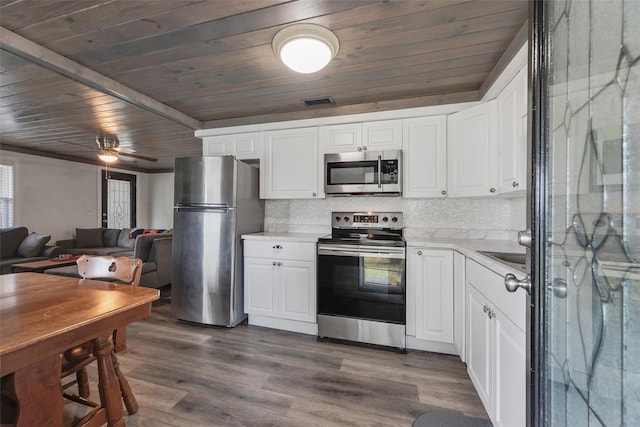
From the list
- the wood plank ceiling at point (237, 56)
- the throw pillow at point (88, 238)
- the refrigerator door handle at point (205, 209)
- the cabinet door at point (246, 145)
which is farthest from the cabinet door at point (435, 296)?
the throw pillow at point (88, 238)

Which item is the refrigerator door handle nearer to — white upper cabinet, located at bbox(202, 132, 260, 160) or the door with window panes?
white upper cabinet, located at bbox(202, 132, 260, 160)

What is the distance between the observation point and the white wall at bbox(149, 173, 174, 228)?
731 centimetres

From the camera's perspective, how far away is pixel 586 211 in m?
0.61

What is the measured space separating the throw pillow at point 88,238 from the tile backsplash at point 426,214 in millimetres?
4368

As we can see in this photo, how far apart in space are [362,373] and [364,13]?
2.35 m

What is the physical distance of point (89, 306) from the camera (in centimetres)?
116

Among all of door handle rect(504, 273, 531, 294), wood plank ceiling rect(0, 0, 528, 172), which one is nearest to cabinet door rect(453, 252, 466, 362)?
door handle rect(504, 273, 531, 294)

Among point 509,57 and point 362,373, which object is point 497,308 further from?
point 509,57

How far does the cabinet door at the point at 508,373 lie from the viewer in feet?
3.68

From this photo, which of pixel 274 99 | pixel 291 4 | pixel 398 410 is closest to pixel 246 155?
pixel 274 99

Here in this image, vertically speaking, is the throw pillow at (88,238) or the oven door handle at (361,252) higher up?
the oven door handle at (361,252)

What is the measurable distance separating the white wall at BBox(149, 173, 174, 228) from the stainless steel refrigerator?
16.4 feet

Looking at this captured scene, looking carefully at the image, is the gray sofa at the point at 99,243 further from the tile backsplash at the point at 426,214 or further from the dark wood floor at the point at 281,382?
the tile backsplash at the point at 426,214

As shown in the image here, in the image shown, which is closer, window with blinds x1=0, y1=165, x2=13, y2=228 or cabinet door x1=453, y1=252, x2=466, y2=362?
cabinet door x1=453, y1=252, x2=466, y2=362
